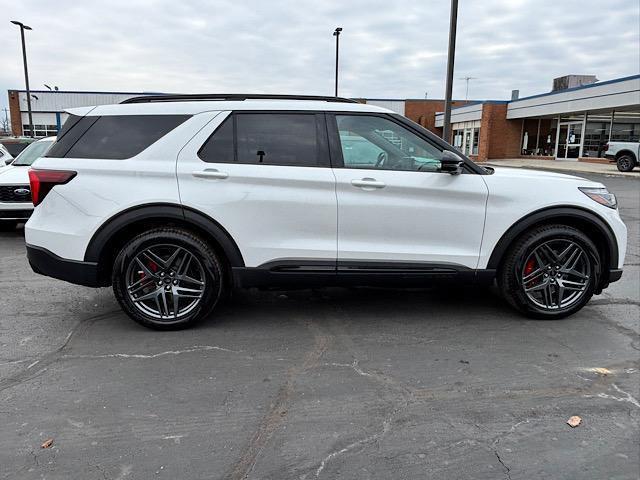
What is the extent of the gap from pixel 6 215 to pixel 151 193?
17.9 ft

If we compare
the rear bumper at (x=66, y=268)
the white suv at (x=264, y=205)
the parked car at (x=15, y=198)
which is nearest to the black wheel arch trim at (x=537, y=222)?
the white suv at (x=264, y=205)

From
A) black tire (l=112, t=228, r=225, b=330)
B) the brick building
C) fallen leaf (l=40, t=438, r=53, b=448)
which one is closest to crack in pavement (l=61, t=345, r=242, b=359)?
black tire (l=112, t=228, r=225, b=330)

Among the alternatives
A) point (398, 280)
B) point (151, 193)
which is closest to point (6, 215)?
point (151, 193)

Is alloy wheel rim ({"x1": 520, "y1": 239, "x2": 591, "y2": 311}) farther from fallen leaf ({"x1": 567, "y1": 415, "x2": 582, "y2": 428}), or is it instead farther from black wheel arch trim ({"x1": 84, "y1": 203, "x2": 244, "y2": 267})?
black wheel arch trim ({"x1": 84, "y1": 203, "x2": 244, "y2": 267})

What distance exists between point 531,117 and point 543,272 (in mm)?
35128

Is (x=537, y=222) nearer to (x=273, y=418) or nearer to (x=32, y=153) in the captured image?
(x=273, y=418)

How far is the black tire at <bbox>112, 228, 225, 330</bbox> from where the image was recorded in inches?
159

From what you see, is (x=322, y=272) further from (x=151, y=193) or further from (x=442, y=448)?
(x=442, y=448)

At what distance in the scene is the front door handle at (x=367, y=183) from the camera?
13.2 feet

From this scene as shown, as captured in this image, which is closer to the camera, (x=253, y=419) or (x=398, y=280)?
(x=253, y=419)

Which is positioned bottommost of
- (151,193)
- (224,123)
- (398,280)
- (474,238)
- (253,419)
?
(253,419)

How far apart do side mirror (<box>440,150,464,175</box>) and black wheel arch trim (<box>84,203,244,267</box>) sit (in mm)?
1778

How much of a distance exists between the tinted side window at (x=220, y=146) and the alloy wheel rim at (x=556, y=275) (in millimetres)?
2628

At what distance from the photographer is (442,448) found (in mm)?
2635
